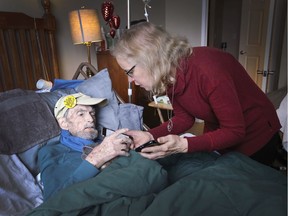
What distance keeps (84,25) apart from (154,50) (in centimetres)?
133

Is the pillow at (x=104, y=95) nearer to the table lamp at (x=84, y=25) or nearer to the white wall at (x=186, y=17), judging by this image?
the table lamp at (x=84, y=25)

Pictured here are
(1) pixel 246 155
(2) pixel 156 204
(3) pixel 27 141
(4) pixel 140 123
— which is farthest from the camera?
(4) pixel 140 123

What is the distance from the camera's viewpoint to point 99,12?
9.20 ft

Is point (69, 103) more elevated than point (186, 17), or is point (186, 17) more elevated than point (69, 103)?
point (186, 17)

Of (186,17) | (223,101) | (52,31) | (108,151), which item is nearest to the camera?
(223,101)

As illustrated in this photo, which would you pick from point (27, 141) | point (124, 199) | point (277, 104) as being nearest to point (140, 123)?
point (27, 141)

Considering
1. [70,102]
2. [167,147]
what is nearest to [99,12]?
[70,102]

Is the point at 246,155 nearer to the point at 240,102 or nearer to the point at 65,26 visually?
the point at 240,102

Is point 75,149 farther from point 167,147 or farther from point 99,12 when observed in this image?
point 99,12

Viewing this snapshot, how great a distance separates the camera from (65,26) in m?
2.46

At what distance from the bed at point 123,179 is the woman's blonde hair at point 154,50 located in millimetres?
327

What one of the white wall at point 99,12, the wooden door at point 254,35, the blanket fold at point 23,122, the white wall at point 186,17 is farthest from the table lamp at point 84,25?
the wooden door at point 254,35

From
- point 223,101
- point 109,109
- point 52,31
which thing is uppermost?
point 52,31

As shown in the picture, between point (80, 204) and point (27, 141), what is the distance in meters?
0.65
